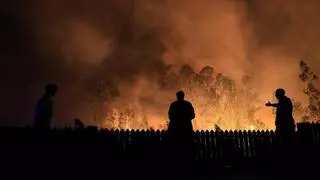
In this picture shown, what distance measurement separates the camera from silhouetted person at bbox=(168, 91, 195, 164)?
1327cm

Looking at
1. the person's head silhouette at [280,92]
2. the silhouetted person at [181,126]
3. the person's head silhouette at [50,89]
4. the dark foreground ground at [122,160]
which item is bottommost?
the dark foreground ground at [122,160]

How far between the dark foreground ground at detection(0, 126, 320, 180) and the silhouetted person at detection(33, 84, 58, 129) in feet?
0.96

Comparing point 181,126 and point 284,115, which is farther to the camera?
point 284,115

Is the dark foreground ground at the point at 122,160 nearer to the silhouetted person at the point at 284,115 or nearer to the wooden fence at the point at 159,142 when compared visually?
the wooden fence at the point at 159,142

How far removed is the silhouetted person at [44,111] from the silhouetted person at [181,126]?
4104 mm

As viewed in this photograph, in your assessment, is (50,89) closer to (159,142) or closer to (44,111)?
(44,111)

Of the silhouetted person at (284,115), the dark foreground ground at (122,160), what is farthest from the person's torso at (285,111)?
the dark foreground ground at (122,160)

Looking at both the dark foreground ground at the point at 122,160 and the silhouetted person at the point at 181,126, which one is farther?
the silhouetted person at the point at 181,126

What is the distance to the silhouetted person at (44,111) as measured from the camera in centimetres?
1138

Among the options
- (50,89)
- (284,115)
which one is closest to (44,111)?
(50,89)

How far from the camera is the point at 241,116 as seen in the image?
57812 mm

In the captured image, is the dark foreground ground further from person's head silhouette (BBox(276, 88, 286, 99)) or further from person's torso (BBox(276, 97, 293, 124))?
person's head silhouette (BBox(276, 88, 286, 99))

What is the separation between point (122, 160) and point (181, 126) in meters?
3.18

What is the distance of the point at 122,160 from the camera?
49.7ft
